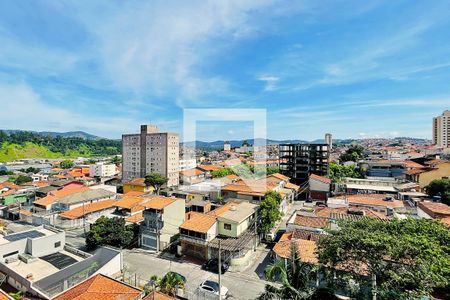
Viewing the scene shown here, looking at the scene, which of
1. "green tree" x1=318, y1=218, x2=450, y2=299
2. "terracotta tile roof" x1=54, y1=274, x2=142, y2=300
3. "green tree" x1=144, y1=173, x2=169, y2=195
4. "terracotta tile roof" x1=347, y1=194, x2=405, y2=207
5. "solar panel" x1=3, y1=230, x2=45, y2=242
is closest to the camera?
"green tree" x1=318, y1=218, x2=450, y2=299

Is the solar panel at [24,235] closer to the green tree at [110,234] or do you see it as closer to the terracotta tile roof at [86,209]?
the green tree at [110,234]

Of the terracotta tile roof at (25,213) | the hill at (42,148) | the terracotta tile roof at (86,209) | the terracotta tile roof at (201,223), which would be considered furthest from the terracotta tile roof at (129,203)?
the hill at (42,148)

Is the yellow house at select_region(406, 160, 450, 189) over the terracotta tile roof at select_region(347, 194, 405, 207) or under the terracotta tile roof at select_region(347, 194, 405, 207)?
over

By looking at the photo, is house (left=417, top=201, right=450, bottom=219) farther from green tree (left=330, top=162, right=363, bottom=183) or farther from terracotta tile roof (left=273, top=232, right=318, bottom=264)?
green tree (left=330, top=162, right=363, bottom=183)

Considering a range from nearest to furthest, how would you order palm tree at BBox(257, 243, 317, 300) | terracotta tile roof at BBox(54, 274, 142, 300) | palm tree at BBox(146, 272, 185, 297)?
palm tree at BBox(257, 243, 317, 300), terracotta tile roof at BBox(54, 274, 142, 300), palm tree at BBox(146, 272, 185, 297)

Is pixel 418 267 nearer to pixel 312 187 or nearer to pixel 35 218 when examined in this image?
pixel 312 187

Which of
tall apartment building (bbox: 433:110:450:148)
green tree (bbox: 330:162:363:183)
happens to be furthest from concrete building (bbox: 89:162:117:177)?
tall apartment building (bbox: 433:110:450:148)

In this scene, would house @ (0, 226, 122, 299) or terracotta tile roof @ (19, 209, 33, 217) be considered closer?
house @ (0, 226, 122, 299)

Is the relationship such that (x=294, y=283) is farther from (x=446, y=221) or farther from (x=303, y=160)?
(x=303, y=160)
